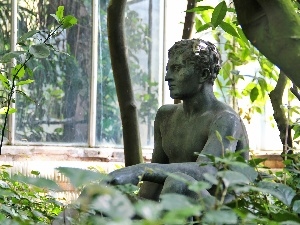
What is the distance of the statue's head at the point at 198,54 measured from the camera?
11.2ft

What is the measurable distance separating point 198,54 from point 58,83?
3.89 m

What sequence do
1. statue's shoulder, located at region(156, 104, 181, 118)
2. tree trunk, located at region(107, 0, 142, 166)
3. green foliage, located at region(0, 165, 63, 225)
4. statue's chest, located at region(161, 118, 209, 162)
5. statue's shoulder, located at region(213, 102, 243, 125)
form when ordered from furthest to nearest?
1. tree trunk, located at region(107, 0, 142, 166)
2. statue's shoulder, located at region(156, 104, 181, 118)
3. statue's chest, located at region(161, 118, 209, 162)
4. statue's shoulder, located at region(213, 102, 243, 125)
5. green foliage, located at region(0, 165, 63, 225)

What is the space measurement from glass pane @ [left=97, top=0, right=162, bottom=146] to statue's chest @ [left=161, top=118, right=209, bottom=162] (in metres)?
3.91

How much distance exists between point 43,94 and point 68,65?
14.6 inches

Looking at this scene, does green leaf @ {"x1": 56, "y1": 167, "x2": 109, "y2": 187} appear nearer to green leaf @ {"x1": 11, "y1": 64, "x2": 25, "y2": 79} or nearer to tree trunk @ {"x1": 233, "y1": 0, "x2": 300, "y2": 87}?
tree trunk @ {"x1": 233, "y1": 0, "x2": 300, "y2": 87}

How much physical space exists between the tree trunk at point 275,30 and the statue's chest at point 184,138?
165 cm

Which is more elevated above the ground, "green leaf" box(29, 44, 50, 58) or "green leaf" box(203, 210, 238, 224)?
"green leaf" box(29, 44, 50, 58)

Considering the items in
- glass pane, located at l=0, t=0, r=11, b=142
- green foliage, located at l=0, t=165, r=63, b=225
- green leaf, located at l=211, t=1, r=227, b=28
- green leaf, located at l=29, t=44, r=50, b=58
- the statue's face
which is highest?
glass pane, located at l=0, t=0, r=11, b=142

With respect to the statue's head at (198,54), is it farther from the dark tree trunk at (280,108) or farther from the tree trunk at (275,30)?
the tree trunk at (275,30)

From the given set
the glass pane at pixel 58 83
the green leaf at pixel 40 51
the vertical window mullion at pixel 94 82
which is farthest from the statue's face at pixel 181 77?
the vertical window mullion at pixel 94 82

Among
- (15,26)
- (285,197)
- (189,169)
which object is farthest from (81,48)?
(285,197)

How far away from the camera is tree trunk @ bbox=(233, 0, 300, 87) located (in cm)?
155

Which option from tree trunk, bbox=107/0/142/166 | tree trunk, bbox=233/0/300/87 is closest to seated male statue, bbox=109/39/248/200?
tree trunk, bbox=107/0/142/166

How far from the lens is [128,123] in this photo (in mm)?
4066
